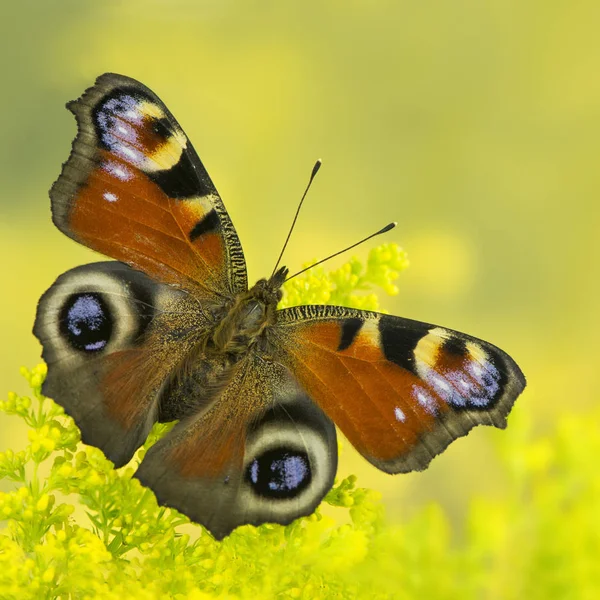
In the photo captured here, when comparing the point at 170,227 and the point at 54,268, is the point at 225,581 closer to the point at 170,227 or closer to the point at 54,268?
the point at 170,227

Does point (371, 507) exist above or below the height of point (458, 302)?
below

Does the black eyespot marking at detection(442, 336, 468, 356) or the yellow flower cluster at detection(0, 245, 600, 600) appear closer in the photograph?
the yellow flower cluster at detection(0, 245, 600, 600)

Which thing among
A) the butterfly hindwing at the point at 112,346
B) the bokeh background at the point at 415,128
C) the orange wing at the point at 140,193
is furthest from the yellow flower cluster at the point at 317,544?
the bokeh background at the point at 415,128

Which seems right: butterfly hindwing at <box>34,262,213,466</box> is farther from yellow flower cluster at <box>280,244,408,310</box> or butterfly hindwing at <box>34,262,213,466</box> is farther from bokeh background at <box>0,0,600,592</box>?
bokeh background at <box>0,0,600,592</box>

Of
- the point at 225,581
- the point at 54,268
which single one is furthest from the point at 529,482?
the point at 54,268

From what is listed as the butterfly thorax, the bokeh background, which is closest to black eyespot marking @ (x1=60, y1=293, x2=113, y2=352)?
the butterfly thorax

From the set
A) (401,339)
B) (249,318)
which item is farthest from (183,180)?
(401,339)

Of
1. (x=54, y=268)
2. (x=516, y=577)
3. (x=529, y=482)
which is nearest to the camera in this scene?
(x=516, y=577)

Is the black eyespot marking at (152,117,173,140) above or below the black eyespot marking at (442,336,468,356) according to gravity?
above
